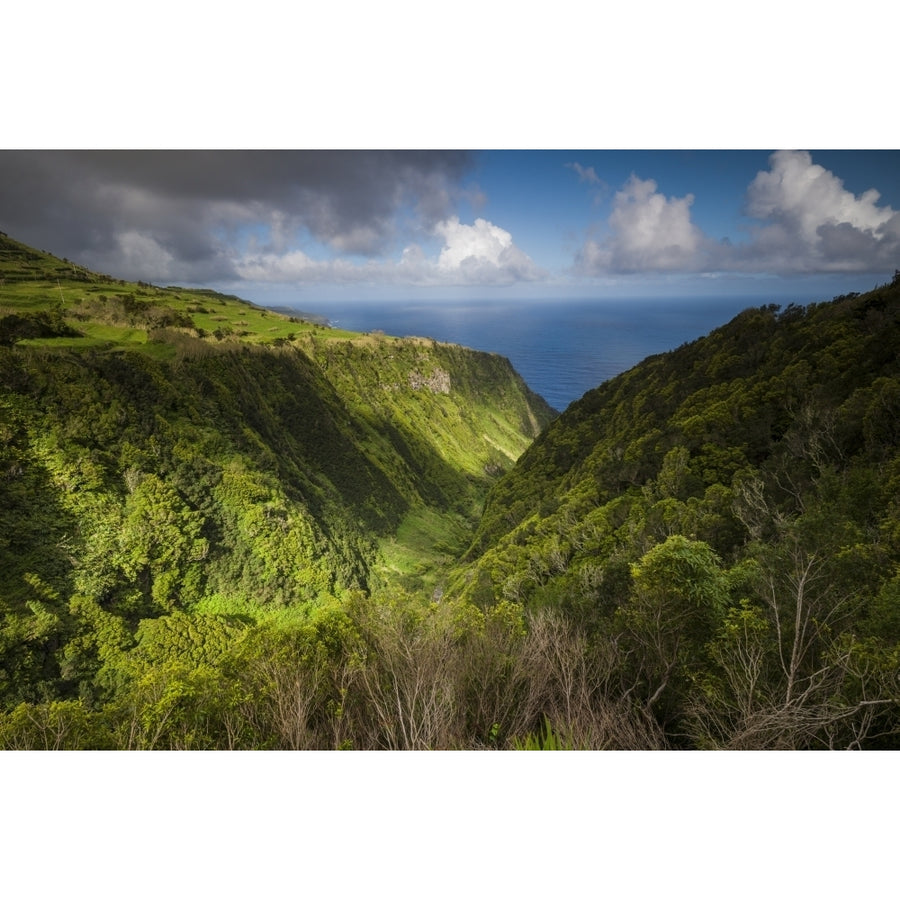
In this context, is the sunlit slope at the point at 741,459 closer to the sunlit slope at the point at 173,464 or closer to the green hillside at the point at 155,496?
the green hillside at the point at 155,496

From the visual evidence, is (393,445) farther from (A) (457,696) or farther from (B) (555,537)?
(A) (457,696)

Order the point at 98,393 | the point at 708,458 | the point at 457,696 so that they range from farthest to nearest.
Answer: the point at 98,393
the point at 708,458
the point at 457,696

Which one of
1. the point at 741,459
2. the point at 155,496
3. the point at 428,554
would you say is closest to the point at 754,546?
the point at 741,459

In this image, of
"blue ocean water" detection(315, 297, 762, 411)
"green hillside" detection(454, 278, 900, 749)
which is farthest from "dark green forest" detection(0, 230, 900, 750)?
"blue ocean water" detection(315, 297, 762, 411)

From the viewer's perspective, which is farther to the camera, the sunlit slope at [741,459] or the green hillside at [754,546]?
the sunlit slope at [741,459]


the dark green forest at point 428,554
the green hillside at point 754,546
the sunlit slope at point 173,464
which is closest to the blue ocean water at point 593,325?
the dark green forest at point 428,554

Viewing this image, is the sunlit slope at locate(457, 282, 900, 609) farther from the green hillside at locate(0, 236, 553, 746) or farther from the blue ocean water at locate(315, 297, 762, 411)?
the green hillside at locate(0, 236, 553, 746)

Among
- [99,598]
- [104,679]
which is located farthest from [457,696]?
[99,598]

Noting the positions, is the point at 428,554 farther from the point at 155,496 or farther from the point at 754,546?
the point at 754,546
